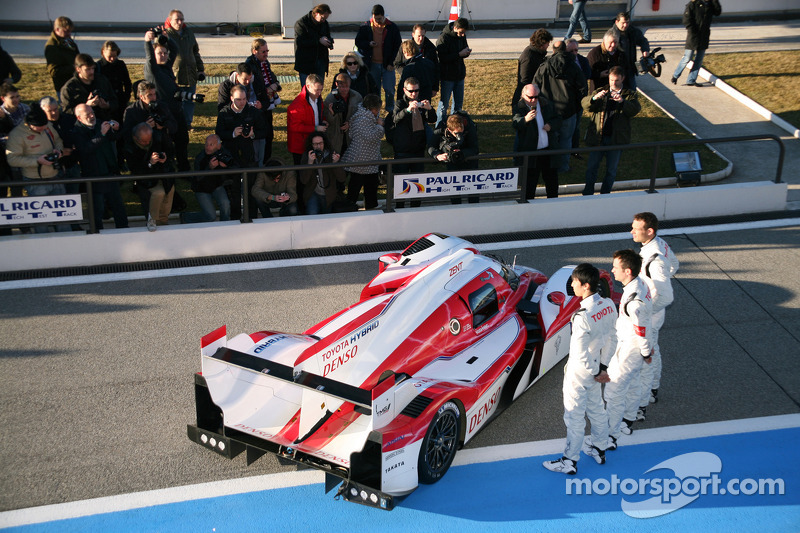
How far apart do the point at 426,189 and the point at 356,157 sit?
1127 mm

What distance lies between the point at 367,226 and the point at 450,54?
435cm

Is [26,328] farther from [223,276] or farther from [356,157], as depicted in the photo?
[356,157]

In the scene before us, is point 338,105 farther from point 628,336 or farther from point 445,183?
point 628,336

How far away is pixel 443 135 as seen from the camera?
40.3ft

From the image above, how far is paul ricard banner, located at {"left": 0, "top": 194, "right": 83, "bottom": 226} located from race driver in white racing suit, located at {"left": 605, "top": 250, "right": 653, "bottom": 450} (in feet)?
22.8

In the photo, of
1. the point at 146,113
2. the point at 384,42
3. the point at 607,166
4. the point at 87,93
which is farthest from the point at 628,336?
the point at 384,42

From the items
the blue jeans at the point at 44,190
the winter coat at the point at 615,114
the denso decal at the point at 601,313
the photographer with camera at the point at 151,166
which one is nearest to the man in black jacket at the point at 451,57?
the winter coat at the point at 615,114

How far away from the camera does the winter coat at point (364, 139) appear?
12234 mm

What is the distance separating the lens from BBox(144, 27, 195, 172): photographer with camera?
13156 millimetres

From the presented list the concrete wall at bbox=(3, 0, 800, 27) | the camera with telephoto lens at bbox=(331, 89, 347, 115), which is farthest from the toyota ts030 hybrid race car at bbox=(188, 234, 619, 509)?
the concrete wall at bbox=(3, 0, 800, 27)

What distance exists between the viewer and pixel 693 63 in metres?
18.4

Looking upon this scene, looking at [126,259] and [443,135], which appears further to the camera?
[443,135]

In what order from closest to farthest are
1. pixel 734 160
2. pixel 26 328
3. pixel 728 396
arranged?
pixel 728 396
pixel 26 328
pixel 734 160

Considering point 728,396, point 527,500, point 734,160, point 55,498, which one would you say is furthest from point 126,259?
point 734,160
